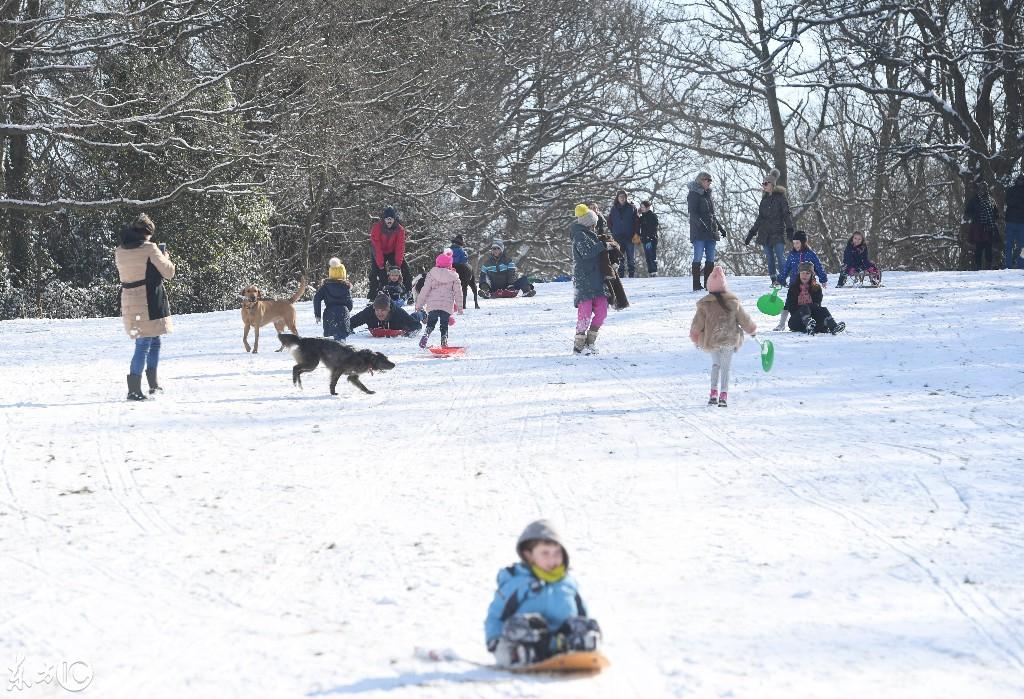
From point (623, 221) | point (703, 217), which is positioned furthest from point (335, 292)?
point (623, 221)

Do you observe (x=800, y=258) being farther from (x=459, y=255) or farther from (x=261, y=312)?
(x=261, y=312)

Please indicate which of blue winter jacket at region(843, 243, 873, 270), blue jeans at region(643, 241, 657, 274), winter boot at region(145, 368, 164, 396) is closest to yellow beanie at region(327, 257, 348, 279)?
winter boot at region(145, 368, 164, 396)

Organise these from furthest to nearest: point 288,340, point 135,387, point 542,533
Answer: point 288,340, point 135,387, point 542,533

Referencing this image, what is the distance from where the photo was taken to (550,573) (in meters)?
4.79

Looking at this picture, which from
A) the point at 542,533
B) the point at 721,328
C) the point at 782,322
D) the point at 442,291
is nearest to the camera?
the point at 542,533

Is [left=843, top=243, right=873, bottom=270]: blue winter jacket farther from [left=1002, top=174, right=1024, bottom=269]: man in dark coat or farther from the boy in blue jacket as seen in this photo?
the boy in blue jacket

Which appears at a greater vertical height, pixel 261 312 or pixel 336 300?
pixel 336 300

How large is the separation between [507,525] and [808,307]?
10542mm

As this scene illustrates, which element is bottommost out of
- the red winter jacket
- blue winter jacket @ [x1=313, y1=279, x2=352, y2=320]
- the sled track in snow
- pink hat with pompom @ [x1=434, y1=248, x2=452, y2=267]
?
the sled track in snow

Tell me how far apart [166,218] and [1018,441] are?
796 inches

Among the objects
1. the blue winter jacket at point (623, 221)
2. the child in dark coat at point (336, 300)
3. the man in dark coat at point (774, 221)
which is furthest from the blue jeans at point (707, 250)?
the child in dark coat at point (336, 300)

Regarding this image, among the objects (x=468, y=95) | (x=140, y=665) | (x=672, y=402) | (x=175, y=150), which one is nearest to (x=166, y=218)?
(x=175, y=150)

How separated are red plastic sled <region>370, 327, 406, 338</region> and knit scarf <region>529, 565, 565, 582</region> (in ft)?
42.0

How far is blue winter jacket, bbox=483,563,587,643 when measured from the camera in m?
4.71
